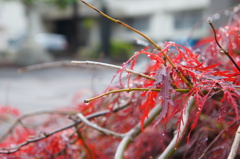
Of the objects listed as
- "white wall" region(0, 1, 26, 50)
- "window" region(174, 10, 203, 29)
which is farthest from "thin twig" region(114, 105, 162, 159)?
"white wall" region(0, 1, 26, 50)

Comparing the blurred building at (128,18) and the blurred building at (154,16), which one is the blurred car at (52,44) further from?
the blurred building at (154,16)

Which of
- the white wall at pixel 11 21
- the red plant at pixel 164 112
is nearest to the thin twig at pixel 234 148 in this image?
the red plant at pixel 164 112

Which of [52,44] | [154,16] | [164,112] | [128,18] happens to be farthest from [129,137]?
[128,18]

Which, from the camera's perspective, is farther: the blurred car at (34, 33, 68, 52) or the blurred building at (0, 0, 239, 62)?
the blurred building at (0, 0, 239, 62)

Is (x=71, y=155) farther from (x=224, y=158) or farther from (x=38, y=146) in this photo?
(x=224, y=158)

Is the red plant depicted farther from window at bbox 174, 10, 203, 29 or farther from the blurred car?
window at bbox 174, 10, 203, 29

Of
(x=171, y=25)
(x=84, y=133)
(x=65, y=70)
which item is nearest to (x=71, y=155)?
(x=84, y=133)
